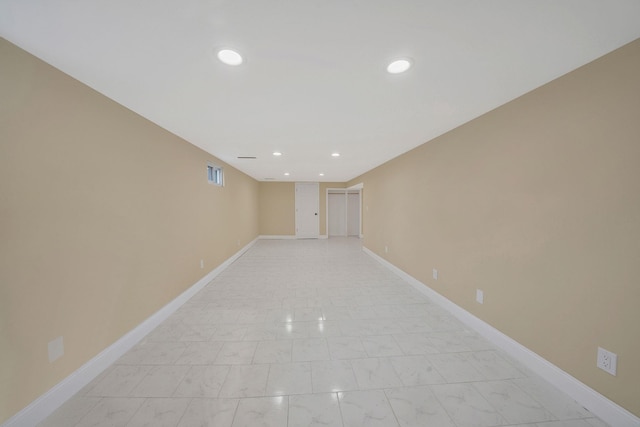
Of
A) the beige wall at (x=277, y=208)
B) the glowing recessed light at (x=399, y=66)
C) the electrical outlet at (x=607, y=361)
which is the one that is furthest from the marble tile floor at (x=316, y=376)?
the beige wall at (x=277, y=208)

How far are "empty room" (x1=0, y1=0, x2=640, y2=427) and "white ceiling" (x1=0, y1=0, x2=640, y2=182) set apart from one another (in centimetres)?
1

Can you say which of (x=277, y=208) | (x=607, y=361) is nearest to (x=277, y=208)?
(x=277, y=208)

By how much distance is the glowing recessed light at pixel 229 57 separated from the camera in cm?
131

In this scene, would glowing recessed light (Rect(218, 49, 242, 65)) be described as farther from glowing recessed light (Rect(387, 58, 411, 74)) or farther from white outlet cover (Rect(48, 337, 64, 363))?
white outlet cover (Rect(48, 337, 64, 363))

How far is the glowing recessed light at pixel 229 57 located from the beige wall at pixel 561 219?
2.14m

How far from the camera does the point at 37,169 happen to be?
1386 mm

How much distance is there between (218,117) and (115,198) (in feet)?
3.78

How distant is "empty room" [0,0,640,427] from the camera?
1.19m

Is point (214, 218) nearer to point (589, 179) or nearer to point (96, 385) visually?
point (96, 385)

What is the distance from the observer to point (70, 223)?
1584 millimetres

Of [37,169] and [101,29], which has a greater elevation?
[101,29]

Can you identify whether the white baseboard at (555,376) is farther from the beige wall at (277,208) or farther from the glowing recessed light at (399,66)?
the beige wall at (277,208)

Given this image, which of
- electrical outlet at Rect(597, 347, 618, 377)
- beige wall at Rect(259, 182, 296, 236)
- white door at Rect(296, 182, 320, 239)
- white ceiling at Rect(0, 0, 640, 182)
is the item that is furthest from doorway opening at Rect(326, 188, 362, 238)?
electrical outlet at Rect(597, 347, 618, 377)

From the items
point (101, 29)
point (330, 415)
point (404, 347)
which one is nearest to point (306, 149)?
point (101, 29)
